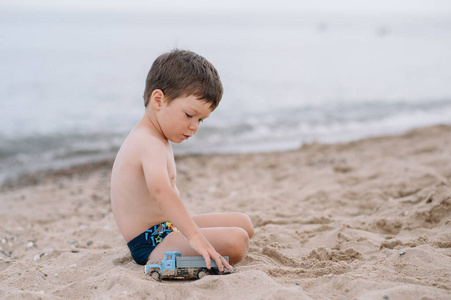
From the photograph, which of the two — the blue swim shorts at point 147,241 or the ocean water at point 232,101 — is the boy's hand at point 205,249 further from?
the ocean water at point 232,101

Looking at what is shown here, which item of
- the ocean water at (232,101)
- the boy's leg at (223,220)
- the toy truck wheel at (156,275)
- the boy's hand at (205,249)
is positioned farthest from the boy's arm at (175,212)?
the ocean water at (232,101)

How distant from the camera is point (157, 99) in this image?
Result: 8.24ft

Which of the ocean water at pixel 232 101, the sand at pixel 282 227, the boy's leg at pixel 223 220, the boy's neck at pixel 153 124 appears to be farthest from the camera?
the ocean water at pixel 232 101

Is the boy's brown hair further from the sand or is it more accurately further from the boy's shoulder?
the sand

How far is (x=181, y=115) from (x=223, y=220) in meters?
0.90

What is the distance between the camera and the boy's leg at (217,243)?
250 centimetres

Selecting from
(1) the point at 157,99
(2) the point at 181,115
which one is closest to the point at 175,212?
(2) the point at 181,115

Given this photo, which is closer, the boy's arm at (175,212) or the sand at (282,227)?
the sand at (282,227)

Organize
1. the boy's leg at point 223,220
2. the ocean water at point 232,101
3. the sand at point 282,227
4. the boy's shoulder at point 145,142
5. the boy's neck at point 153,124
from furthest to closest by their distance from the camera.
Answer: the ocean water at point 232,101 < the boy's leg at point 223,220 < the boy's neck at point 153,124 < the boy's shoulder at point 145,142 < the sand at point 282,227

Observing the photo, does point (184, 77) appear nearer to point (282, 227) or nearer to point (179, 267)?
point (179, 267)

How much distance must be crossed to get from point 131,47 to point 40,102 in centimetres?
1522

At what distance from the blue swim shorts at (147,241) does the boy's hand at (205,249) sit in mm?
359

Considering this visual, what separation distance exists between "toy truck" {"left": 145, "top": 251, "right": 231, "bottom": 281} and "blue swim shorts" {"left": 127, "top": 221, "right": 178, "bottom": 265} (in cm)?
20

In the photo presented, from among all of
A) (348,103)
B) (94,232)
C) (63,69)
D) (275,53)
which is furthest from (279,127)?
(275,53)
